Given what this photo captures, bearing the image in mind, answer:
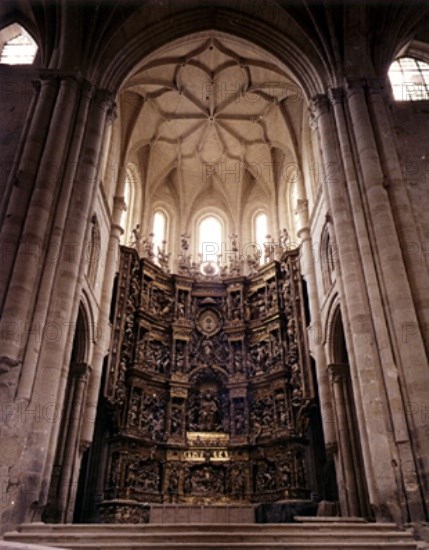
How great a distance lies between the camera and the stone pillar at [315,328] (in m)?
15.6

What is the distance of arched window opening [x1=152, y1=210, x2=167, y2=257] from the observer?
23.4m

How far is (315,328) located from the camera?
57.9ft

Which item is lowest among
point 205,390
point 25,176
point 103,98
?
point 205,390

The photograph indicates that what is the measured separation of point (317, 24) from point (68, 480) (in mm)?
15990

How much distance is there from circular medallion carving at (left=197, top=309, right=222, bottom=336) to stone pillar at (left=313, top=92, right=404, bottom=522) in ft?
32.1

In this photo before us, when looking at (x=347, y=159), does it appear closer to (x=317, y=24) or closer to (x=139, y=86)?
(x=317, y=24)

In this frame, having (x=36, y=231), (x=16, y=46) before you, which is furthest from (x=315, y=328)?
(x=16, y=46)

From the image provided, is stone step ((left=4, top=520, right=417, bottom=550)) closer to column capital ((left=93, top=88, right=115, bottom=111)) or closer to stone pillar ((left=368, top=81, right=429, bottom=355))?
stone pillar ((left=368, top=81, right=429, bottom=355))

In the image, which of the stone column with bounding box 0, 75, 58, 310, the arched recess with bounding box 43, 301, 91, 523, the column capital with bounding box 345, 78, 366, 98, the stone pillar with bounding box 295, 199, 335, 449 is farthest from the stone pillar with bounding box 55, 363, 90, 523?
the column capital with bounding box 345, 78, 366, 98

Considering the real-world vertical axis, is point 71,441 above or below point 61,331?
below

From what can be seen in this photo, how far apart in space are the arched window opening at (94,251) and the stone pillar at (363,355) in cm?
803

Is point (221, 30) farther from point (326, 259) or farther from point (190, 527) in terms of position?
point (190, 527)

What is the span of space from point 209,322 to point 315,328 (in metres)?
5.71

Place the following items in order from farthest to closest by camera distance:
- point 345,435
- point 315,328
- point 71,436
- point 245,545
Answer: point 315,328 < point 345,435 < point 71,436 < point 245,545
